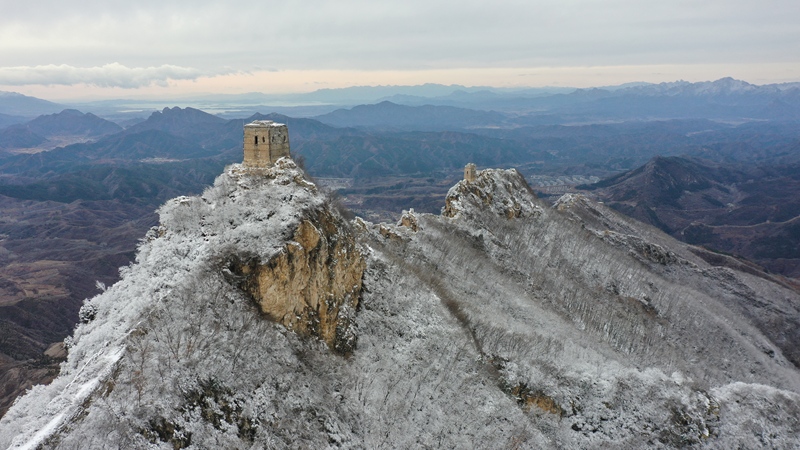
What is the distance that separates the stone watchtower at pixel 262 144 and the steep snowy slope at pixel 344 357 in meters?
4.32

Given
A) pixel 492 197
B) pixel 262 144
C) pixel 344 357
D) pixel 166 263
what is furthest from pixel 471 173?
pixel 166 263

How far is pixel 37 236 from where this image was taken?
19112 cm

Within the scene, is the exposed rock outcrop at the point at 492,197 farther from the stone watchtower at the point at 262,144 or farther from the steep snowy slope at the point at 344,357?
the stone watchtower at the point at 262,144

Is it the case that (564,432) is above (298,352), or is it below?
below

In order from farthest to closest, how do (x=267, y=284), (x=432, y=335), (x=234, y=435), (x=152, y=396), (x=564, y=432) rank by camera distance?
(x=432, y=335), (x=564, y=432), (x=267, y=284), (x=234, y=435), (x=152, y=396)

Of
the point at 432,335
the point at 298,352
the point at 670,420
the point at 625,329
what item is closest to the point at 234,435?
the point at 298,352

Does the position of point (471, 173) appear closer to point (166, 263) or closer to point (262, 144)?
point (262, 144)

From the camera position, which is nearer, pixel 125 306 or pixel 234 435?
pixel 234 435

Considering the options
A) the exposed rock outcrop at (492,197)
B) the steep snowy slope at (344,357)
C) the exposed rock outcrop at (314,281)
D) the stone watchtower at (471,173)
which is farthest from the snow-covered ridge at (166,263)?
the stone watchtower at (471,173)

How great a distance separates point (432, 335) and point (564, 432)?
12.0 metres

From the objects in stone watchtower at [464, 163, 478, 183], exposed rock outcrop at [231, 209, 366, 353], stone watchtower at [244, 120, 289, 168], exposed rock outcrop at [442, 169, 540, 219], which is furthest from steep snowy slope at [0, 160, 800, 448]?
stone watchtower at [464, 163, 478, 183]

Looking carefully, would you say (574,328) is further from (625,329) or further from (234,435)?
(234,435)

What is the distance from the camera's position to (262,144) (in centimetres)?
3950

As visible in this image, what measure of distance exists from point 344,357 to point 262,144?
2080 centimetres
